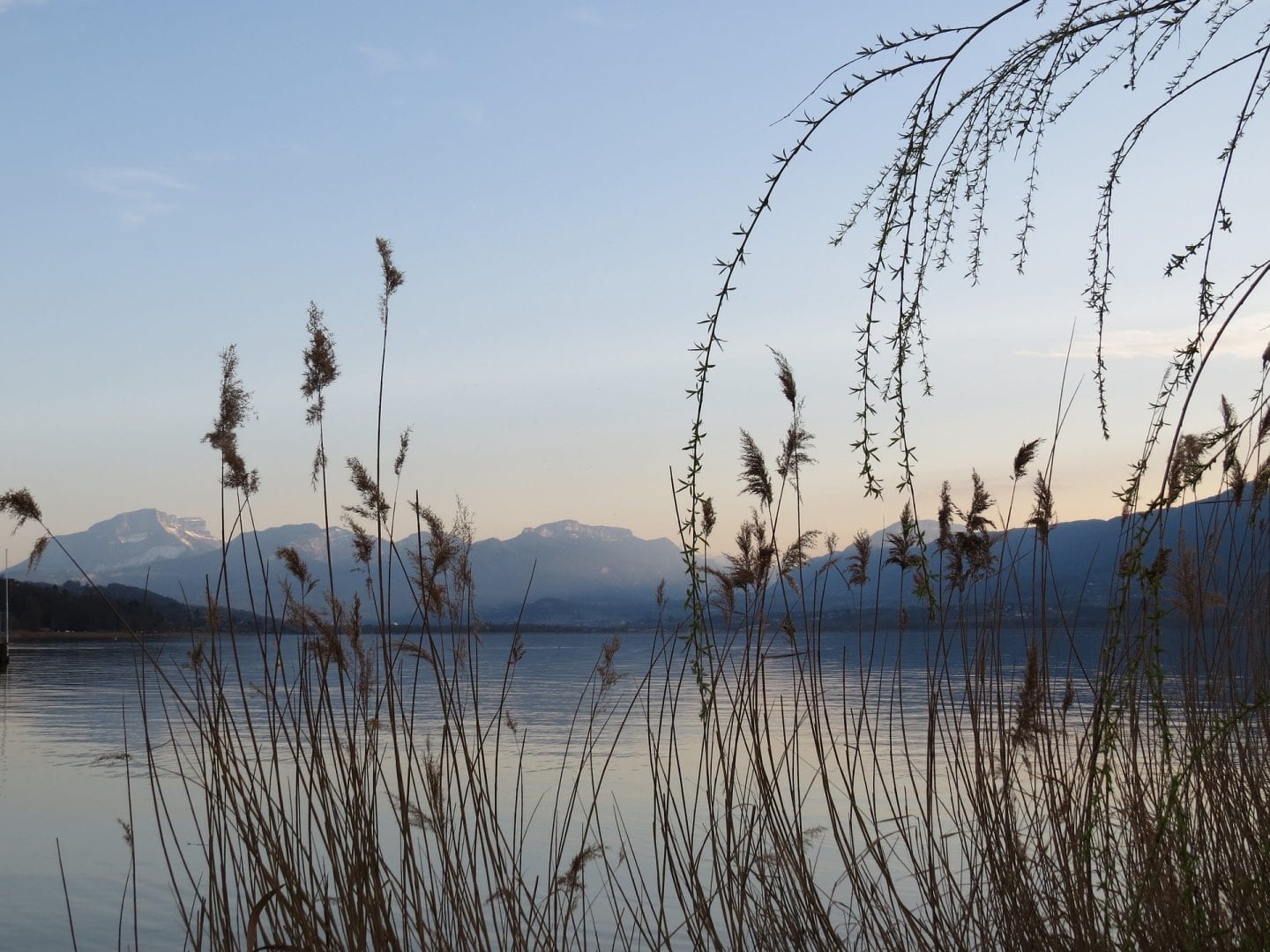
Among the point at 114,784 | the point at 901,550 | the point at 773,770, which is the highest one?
the point at 901,550

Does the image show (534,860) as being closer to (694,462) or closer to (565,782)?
(565,782)

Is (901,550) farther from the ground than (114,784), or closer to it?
farther from the ground

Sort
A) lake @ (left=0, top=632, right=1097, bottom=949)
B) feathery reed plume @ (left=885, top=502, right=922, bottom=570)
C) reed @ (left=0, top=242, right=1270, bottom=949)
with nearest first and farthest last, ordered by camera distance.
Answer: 1. reed @ (left=0, top=242, right=1270, bottom=949)
2. feathery reed plume @ (left=885, top=502, right=922, bottom=570)
3. lake @ (left=0, top=632, right=1097, bottom=949)

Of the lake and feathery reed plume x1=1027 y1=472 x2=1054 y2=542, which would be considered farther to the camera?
the lake

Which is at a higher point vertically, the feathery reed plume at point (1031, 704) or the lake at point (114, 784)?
the feathery reed plume at point (1031, 704)

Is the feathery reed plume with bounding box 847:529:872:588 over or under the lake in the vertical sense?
over

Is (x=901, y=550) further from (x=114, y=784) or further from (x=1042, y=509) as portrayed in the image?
(x=114, y=784)

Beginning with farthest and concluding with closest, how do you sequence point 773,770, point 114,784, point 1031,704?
point 114,784
point 1031,704
point 773,770

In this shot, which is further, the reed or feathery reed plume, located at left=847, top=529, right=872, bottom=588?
feathery reed plume, located at left=847, top=529, right=872, bottom=588

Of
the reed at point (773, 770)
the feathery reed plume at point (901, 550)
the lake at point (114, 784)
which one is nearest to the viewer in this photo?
the reed at point (773, 770)

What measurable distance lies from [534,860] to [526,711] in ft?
62.9

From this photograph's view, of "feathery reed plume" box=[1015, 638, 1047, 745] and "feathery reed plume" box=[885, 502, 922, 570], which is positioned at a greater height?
"feathery reed plume" box=[885, 502, 922, 570]

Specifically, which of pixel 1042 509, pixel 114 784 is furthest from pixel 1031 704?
pixel 114 784

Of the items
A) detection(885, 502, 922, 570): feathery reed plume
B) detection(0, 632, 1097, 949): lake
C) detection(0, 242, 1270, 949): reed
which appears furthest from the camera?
detection(0, 632, 1097, 949): lake
